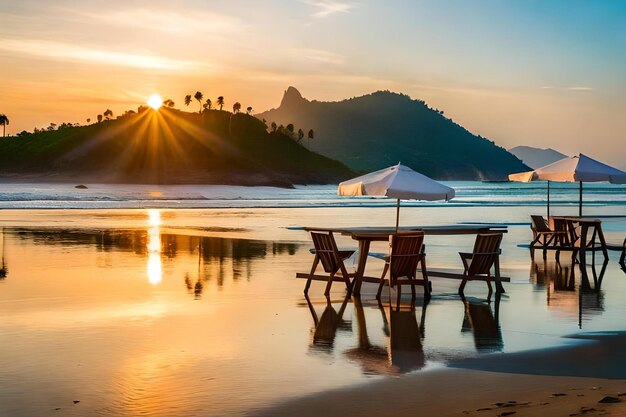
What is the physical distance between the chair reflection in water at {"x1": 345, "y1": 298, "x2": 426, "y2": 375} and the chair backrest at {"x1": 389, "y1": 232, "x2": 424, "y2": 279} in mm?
1112

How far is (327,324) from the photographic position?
36.9 feet

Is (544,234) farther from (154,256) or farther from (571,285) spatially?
(154,256)

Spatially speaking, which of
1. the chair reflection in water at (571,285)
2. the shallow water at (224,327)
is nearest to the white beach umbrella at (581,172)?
the chair reflection in water at (571,285)

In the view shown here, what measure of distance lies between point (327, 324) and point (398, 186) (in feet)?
12.8

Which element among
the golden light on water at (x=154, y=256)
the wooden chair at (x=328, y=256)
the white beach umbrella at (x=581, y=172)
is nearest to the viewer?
the wooden chair at (x=328, y=256)

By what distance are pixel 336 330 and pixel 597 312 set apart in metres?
3.91

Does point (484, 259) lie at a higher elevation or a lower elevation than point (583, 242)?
higher

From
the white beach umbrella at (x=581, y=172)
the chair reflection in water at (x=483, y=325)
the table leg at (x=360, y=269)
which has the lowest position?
the chair reflection in water at (x=483, y=325)

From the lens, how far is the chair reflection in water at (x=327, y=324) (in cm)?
999

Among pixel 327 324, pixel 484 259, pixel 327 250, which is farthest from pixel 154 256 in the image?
pixel 327 324

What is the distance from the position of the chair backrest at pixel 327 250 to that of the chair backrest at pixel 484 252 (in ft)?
7.03

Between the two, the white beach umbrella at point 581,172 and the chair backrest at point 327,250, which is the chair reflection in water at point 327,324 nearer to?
the chair backrest at point 327,250

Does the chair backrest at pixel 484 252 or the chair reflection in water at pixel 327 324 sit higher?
the chair backrest at pixel 484 252

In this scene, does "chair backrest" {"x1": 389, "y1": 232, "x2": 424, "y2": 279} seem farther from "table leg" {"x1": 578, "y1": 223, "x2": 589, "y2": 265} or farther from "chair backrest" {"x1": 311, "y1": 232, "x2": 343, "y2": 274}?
"table leg" {"x1": 578, "y1": 223, "x2": 589, "y2": 265}
